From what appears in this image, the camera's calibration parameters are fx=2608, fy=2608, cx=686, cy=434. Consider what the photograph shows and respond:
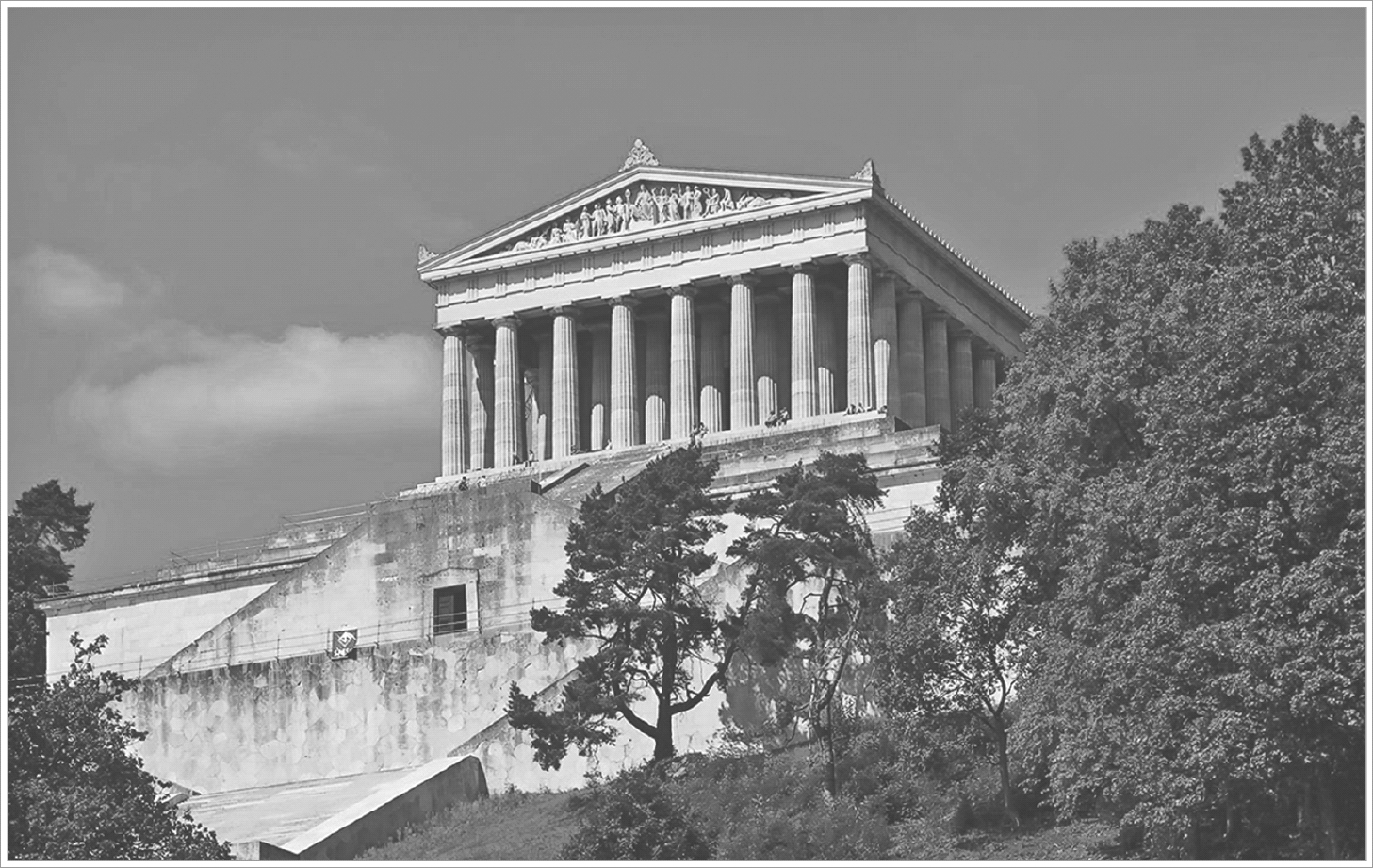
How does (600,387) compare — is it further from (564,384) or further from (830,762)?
(830,762)

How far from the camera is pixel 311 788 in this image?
63.5 m

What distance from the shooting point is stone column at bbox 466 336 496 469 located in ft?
320

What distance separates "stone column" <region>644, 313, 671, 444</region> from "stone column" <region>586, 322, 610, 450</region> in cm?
184

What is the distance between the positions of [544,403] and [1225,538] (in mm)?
59863

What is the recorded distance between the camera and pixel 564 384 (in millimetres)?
96250

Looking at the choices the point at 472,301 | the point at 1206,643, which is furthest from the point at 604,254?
the point at 1206,643

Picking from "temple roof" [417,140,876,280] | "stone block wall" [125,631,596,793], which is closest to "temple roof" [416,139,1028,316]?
"temple roof" [417,140,876,280]

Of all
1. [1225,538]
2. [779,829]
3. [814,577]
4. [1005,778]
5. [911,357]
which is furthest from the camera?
[911,357]

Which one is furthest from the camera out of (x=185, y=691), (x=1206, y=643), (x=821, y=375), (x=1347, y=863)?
(x=821, y=375)

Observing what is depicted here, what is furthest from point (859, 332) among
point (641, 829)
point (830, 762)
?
point (641, 829)

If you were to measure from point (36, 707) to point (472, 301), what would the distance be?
165 feet

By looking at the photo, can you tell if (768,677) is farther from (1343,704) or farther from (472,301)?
(472,301)

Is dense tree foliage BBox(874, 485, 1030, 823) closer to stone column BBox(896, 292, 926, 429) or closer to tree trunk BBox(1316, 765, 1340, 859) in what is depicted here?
tree trunk BBox(1316, 765, 1340, 859)

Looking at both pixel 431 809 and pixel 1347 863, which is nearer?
pixel 1347 863
